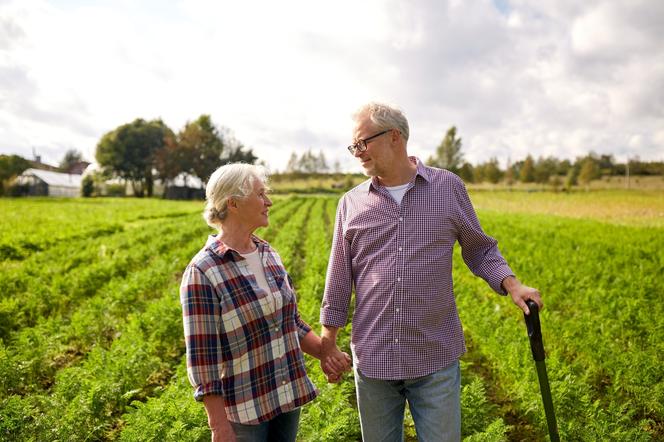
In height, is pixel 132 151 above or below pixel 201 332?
above

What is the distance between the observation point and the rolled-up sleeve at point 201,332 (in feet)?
6.75

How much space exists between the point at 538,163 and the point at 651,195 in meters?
40.7

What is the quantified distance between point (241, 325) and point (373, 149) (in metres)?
1.11

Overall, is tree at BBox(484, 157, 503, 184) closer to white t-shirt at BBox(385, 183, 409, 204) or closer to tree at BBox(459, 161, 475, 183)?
tree at BBox(459, 161, 475, 183)

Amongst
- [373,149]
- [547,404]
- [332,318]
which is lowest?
[547,404]

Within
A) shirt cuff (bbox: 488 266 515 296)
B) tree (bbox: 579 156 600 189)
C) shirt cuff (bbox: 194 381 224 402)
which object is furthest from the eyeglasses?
tree (bbox: 579 156 600 189)

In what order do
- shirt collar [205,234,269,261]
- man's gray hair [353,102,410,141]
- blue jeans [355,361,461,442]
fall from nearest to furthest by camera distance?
shirt collar [205,234,269,261] < blue jeans [355,361,461,442] < man's gray hair [353,102,410,141]

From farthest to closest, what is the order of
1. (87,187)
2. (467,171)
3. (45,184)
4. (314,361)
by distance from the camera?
(467,171), (87,187), (45,184), (314,361)

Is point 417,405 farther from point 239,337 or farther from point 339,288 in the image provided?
point 239,337

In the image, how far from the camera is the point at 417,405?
2383 millimetres

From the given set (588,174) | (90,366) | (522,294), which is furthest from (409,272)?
(588,174)

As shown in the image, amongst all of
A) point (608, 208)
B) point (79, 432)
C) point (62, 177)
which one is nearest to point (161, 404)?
point (79, 432)

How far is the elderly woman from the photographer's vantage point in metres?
2.08

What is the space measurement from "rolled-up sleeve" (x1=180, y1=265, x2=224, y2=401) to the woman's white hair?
32 centimetres
